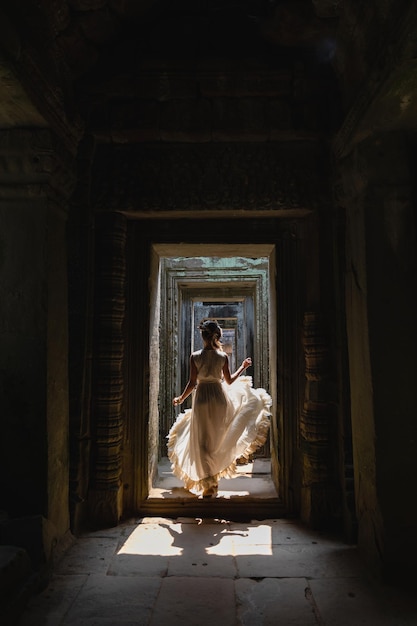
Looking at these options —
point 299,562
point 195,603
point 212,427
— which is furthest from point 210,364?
point 195,603

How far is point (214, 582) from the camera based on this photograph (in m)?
2.53

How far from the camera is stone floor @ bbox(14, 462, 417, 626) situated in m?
2.18

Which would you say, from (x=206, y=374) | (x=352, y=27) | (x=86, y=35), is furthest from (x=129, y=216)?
(x=352, y=27)

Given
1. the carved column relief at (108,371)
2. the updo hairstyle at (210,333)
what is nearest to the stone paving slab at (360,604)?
the carved column relief at (108,371)

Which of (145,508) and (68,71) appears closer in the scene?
(68,71)

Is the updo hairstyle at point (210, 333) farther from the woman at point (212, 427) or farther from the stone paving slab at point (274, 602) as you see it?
the stone paving slab at point (274, 602)

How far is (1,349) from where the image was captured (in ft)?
8.94

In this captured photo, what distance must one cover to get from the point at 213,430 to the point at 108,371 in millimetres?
1295

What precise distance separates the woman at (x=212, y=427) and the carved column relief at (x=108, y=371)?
79 cm

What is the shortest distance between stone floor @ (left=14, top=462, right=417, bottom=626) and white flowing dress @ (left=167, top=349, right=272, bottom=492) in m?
0.55

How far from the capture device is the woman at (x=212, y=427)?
392 cm

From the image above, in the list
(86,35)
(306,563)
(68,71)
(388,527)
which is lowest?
(306,563)

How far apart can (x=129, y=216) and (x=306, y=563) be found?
2993mm

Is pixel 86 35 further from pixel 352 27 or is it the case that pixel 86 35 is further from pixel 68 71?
pixel 352 27
